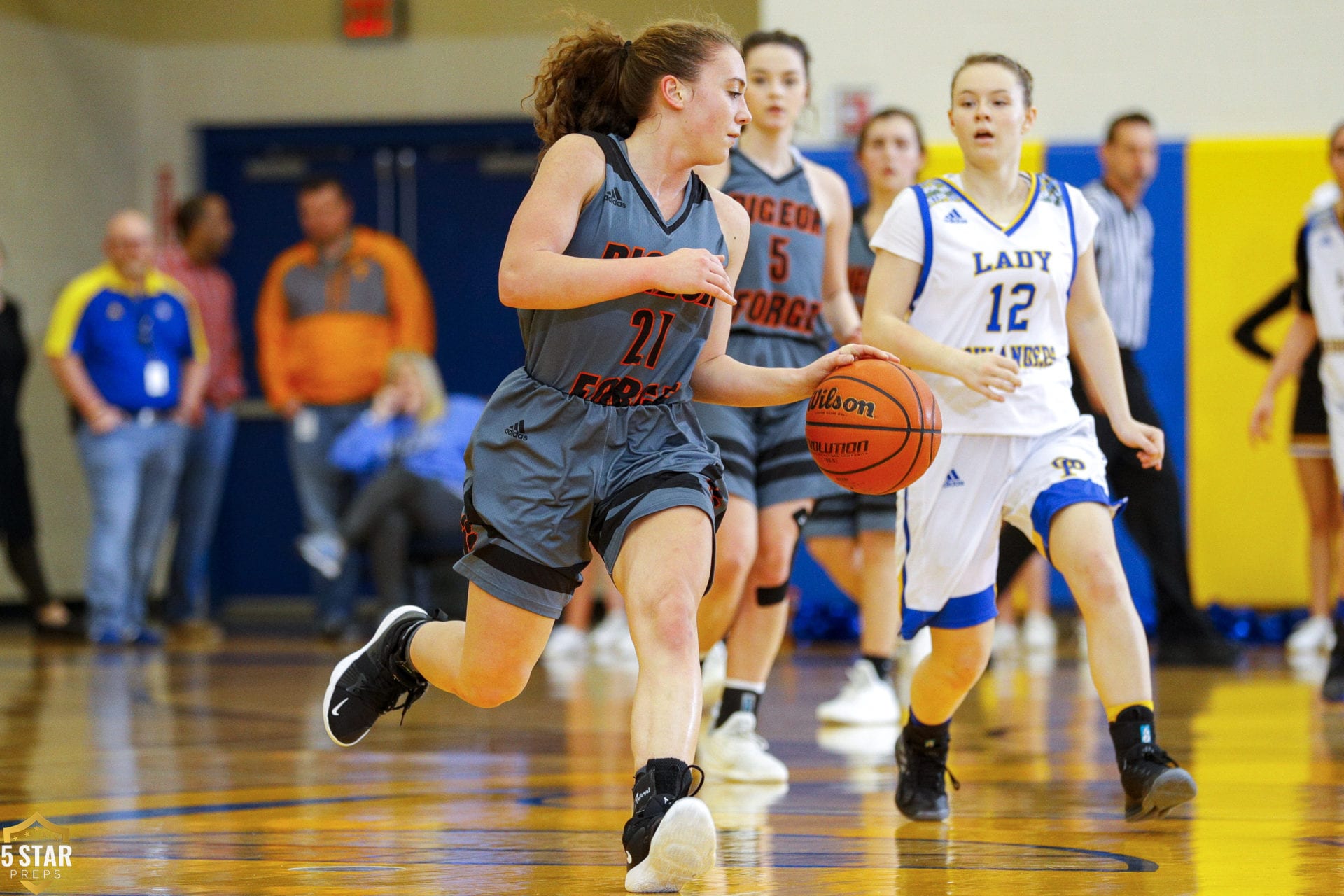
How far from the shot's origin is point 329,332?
27.6ft

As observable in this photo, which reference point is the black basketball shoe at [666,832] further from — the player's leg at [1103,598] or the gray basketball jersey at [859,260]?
the gray basketball jersey at [859,260]

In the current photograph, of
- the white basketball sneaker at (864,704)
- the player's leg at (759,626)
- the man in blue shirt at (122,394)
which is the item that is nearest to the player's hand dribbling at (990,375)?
the player's leg at (759,626)

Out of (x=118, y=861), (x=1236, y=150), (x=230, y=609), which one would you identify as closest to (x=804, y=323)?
(x=118, y=861)

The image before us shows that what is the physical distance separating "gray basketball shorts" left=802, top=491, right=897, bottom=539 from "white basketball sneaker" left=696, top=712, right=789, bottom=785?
115 centimetres

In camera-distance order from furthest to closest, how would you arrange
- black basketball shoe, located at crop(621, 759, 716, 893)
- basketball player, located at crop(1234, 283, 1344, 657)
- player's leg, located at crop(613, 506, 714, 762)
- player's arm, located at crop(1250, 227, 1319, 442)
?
basketball player, located at crop(1234, 283, 1344, 657) → player's arm, located at crop(1250, 227, 1319, 442) → player's leg, located at crop(613, 506, 714, 762) → black basketball shoe, located at crop(621, 759, 716, 893)

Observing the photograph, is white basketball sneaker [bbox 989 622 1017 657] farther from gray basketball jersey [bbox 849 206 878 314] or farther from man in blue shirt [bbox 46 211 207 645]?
man in blue shirt [bbox 46 211 207 645]

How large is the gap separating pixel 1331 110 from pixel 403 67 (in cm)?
544

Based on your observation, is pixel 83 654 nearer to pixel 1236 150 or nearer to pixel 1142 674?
pixel 1142 674

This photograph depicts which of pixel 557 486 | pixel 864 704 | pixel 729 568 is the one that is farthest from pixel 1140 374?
pixel 557 486

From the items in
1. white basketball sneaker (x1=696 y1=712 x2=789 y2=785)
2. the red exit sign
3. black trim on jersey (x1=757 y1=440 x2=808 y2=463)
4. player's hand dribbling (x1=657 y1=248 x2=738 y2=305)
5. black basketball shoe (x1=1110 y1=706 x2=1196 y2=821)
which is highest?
the red exit sign

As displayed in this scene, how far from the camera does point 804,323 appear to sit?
4285 mm

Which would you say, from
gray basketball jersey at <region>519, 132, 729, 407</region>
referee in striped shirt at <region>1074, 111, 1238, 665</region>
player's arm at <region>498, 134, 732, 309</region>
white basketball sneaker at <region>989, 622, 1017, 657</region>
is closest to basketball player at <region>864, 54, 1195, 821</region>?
gray basketball jersey at <region>519, 132, 729, 407</region>

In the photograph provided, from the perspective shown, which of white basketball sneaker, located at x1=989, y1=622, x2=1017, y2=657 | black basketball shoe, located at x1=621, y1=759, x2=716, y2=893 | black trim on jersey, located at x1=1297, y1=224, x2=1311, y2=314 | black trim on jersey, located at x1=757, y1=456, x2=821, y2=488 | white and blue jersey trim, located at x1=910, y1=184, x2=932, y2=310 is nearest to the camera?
black basketball shoe, located at x1=621, y1=759, x2=716, y2=893

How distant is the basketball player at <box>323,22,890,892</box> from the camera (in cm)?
261
